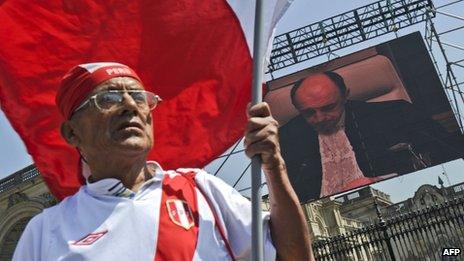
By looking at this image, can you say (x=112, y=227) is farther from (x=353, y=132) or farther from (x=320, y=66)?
(x=320, y=66)

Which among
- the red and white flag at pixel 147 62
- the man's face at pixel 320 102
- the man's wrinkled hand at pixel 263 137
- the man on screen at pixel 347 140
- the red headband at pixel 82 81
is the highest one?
the man's face at pixel 320 102

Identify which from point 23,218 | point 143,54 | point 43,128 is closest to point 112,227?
point 43,128

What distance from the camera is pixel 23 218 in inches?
644

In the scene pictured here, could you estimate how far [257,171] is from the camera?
5.20ft

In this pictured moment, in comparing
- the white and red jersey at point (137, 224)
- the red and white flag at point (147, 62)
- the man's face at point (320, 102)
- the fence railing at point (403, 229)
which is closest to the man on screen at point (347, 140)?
the man's face at point (320, 102)

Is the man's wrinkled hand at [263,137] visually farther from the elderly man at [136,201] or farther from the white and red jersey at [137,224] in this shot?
the white and red jersey at [137,224]

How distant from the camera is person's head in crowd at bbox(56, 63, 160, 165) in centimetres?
176

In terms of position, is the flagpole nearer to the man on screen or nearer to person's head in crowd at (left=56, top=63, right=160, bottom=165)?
person's head in crowd at (left=56, top=63, right=160, bottom=165)

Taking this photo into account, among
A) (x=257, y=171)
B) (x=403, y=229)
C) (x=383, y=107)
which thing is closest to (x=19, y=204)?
(x=403, y=229)

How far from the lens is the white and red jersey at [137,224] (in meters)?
1.58

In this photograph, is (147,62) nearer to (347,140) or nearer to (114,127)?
(114,127)

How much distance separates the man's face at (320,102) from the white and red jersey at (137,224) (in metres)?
16.4

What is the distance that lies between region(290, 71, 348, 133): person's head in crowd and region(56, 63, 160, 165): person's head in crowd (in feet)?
53.7

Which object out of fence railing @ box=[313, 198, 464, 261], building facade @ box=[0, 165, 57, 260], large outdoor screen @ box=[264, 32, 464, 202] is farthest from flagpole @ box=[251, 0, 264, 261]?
large outdoor screen @ box=[264, 32, 464, 202]
